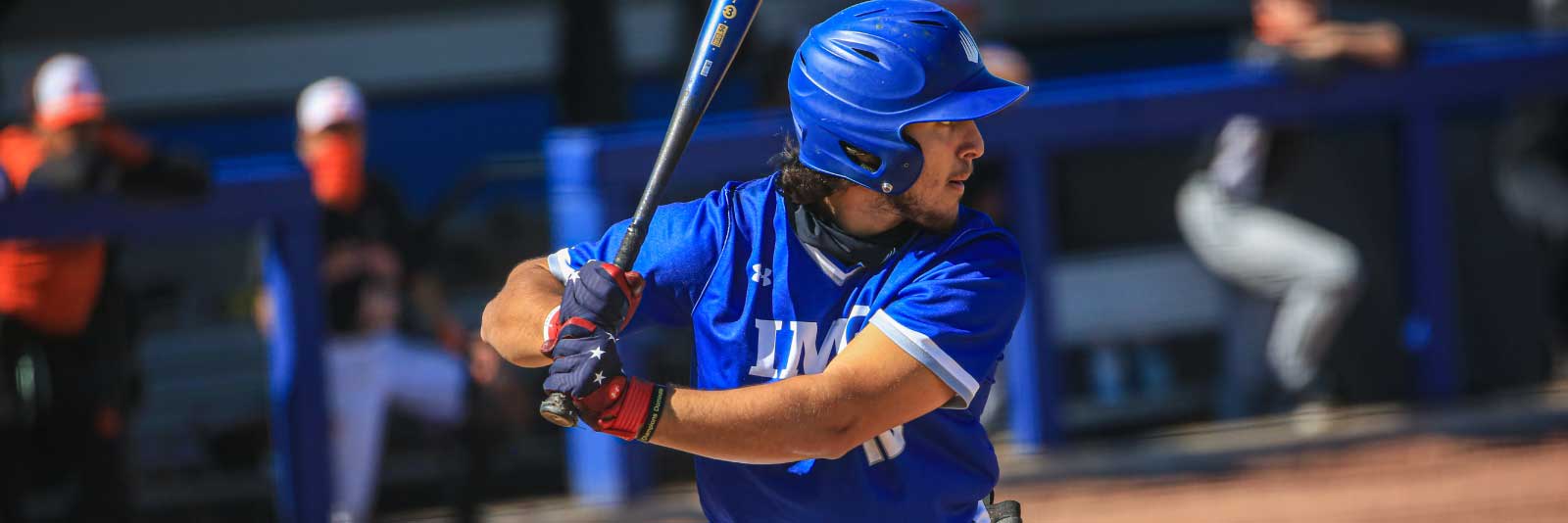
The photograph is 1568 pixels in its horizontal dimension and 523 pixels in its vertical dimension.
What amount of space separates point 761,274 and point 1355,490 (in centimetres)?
371

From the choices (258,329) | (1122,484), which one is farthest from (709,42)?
(258,329)

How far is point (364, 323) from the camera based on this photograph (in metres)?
5.27

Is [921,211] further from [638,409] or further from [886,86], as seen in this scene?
[638,409]

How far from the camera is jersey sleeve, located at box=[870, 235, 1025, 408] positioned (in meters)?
2.10

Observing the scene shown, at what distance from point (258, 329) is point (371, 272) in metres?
1.14

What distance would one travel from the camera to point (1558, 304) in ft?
20.1

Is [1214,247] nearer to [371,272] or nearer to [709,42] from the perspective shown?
[371,272]

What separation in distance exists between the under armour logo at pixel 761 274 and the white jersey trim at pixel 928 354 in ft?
0.63

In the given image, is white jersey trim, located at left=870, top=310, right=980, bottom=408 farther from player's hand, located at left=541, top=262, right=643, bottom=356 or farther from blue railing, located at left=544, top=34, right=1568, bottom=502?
blue railing, located at left=544, top=34, right=1568, bottom=502

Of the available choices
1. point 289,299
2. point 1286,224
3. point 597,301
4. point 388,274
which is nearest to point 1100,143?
point 1286,224

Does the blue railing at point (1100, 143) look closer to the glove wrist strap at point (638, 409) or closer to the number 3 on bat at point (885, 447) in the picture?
the number 3 on bat at point (885, 447)

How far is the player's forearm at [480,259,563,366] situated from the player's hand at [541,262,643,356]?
0.06m

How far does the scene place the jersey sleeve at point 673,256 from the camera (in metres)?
2.31

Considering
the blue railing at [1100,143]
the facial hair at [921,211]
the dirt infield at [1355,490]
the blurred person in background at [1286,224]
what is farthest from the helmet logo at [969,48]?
the blurred person in background at [1286,224]
